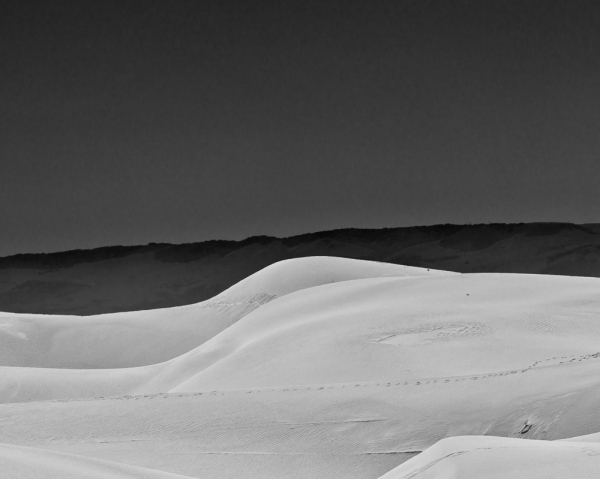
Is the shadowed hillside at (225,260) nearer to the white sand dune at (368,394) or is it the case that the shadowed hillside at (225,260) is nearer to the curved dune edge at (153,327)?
the curved dune edge at (153,327)

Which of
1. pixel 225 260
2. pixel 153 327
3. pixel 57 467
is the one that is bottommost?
pixel 57 467

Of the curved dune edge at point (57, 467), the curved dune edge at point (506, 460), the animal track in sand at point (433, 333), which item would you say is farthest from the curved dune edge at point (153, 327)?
the curved dune edge at point (57, 467)

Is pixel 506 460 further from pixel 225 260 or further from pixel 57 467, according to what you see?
pixel 225 260

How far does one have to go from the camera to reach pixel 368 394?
30.4ft

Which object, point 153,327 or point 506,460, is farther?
point 153,327

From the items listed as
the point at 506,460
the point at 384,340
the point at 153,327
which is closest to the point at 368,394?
the point at 506,460

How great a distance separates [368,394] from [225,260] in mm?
65259

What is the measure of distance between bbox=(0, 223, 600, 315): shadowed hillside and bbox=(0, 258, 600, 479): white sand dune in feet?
161

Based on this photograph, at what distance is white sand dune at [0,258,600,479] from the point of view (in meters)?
7.79

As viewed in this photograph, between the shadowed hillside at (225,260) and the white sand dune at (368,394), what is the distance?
49.1 m

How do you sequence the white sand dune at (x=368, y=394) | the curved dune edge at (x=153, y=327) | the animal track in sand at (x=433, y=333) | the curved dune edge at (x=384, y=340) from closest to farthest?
1. the white sand dune at (x=368, y=394)
2. the curved dune edge at (x=384, y=340)
3. the animal track in sand at (x=433, y=333)
4. the curved dune edge at (x=153, y=327)

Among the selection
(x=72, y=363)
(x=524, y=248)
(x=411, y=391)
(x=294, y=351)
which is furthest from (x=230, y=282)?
(x=411, y=391)

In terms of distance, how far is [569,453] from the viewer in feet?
16.5

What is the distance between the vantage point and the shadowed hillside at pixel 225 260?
67.2 meters
